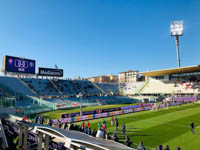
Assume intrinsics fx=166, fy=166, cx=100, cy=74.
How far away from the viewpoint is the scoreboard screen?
164 ft

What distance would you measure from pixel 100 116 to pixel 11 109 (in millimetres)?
15416

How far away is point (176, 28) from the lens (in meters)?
73.8

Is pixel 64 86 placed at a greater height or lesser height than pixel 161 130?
greater

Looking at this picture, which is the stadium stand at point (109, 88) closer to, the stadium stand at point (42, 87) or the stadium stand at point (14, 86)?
the stadium stand at point (42, 87)

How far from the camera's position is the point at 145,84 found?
85.0 m

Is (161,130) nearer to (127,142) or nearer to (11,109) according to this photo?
(127,142)

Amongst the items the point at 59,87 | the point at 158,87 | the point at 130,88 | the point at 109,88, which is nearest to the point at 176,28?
the point at 158,87

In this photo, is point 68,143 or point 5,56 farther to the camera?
point 5,56

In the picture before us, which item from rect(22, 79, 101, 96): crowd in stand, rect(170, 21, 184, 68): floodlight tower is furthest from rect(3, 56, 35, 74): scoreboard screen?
rect(170, 21, 184, 68): floodlight tower

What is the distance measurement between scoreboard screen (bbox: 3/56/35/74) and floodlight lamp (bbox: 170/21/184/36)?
6033cm

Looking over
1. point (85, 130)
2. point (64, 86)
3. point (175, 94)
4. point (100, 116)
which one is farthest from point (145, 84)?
point (85, 130)

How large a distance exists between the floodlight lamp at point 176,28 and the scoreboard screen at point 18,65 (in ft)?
198

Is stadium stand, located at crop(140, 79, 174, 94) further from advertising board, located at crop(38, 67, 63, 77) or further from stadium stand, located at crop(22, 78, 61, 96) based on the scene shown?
stadium stand, located at crop(22, 78, 61, 96)

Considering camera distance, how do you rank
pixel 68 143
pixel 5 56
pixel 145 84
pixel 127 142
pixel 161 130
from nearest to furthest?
1. pixel 68 143
2. pixel 127 142
3. pixel 161 130
4. pixel 5 56
5. pixel 145 84
